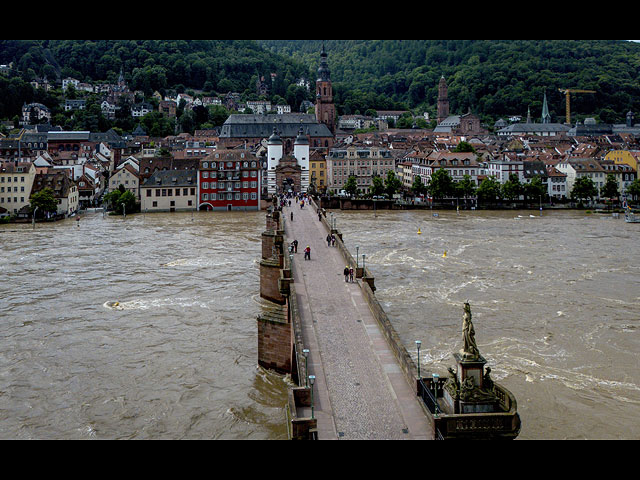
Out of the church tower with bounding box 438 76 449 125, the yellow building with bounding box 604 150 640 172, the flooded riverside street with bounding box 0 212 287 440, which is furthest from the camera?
the church tower with bounding box 438 76 449 125

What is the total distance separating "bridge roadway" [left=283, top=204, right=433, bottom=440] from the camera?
12.3m

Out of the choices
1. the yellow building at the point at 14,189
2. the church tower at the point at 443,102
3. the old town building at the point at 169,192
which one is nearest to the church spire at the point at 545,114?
the church tower at the point at 443,102

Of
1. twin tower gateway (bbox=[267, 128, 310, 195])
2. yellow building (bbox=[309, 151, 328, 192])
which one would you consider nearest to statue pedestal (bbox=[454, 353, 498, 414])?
twin tower gateway (bbox=[267, 128, 310, 195])

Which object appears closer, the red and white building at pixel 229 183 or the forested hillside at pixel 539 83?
the red and white building at pixel 229 183

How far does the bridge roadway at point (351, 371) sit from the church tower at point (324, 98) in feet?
305

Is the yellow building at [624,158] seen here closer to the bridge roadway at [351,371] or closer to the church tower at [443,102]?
the bridge roadway at [351,371]

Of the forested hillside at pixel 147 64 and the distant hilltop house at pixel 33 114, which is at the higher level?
the forested hillside at pixel 147 64

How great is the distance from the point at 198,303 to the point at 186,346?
593cm

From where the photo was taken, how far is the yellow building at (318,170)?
276ft

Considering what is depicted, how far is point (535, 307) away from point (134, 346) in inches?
577

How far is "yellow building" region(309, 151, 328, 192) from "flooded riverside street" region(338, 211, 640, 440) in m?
31.0

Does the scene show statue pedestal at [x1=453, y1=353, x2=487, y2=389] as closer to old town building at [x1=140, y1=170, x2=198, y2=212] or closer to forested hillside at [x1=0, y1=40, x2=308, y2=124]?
old town building at [x1=140, y1=170, x2=198, y2=212]

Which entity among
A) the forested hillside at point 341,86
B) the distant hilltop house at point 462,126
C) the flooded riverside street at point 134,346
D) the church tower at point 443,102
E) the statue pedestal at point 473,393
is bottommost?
the flooded riverside street at point 134,346

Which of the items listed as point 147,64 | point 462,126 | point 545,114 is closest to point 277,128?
point 462,126
